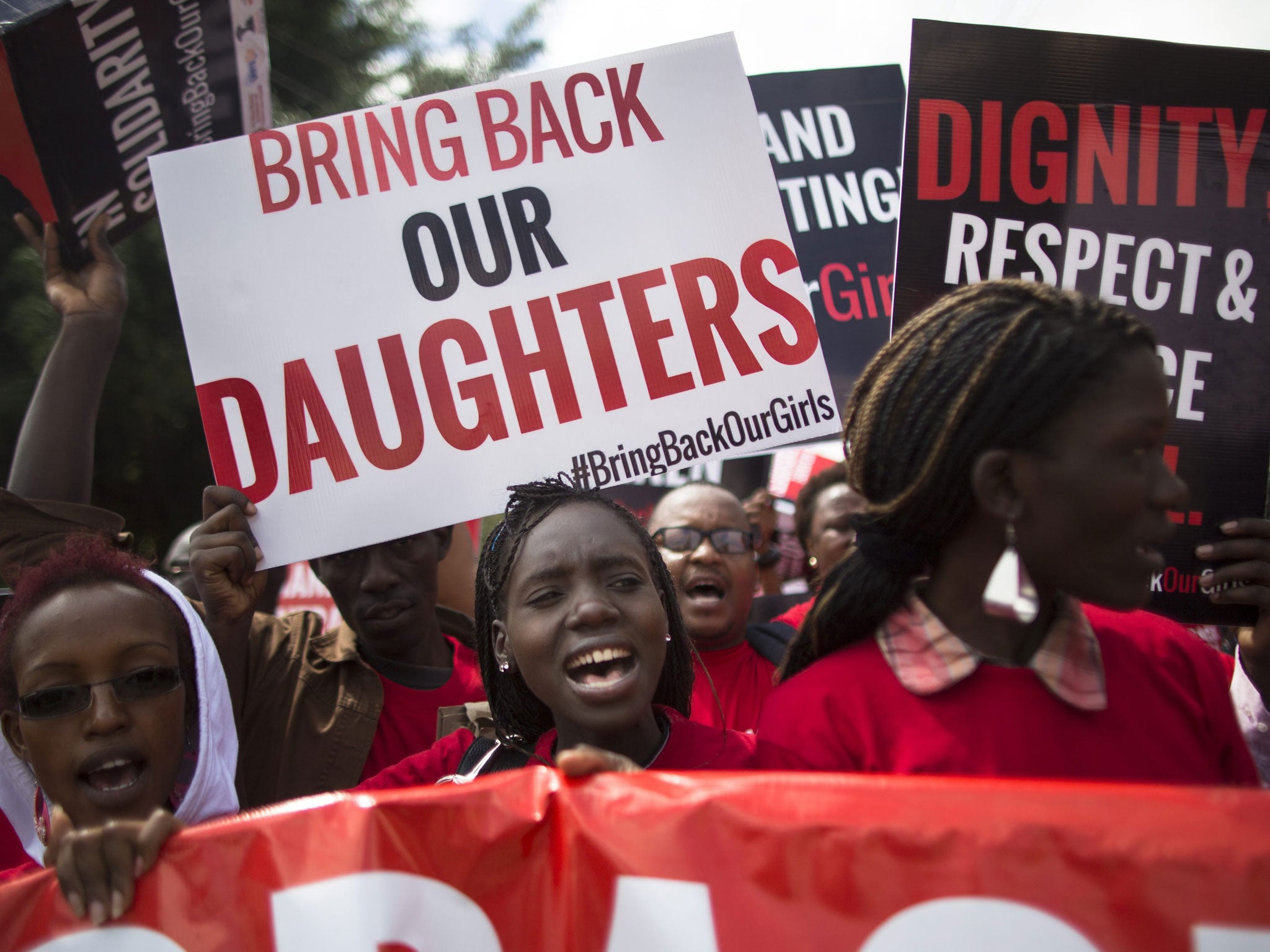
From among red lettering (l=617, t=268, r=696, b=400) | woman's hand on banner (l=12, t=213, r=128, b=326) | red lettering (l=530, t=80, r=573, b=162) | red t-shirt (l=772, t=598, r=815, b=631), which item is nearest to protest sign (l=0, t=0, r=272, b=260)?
woman's hand on banner (l=12, t=213, r=128, b=326)

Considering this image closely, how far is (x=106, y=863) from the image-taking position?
5.54ft

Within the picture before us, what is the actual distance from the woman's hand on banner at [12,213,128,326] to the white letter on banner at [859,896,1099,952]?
8.65 ft

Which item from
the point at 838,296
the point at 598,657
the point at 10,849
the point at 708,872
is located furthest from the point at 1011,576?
the point at 838,296

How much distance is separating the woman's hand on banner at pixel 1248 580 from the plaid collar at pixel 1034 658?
687mm

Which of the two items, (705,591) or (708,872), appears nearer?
(708,872)

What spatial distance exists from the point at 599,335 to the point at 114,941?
1641 millimetres

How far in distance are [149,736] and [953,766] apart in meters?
1.43

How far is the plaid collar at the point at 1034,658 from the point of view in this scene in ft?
5.24

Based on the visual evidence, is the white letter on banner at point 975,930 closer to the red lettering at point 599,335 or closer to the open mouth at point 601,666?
the open mouth at point 601,666

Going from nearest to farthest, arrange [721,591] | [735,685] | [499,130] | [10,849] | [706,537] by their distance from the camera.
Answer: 1. [10,849]
2. [499,130]
3. [735,685]
4. [721,591]
5. [706,537]

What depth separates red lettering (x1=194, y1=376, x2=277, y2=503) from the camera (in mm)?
2611

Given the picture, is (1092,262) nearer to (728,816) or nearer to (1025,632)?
(1025,632)

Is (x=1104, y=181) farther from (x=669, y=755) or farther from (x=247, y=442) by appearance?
(x=247, y=442)

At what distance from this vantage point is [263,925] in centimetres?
171
